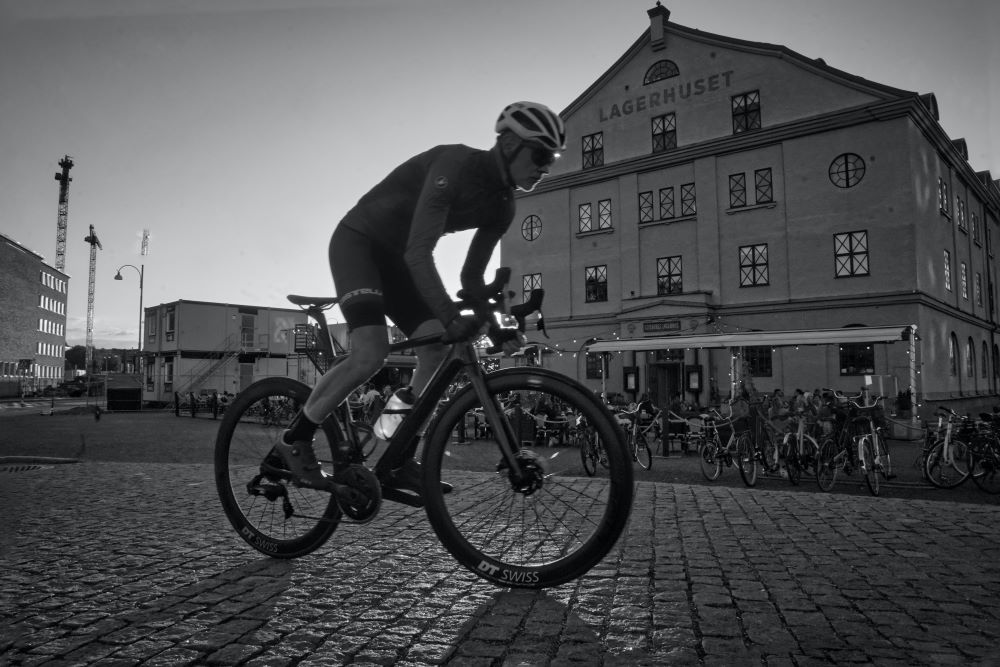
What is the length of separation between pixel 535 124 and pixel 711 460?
920cm

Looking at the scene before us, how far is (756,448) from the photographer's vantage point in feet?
34.4

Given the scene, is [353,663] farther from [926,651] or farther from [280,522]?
[926,651]

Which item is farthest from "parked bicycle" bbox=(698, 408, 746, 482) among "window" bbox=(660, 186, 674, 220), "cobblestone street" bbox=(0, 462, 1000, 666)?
"window" bbox=(660, 186, 674, 220)

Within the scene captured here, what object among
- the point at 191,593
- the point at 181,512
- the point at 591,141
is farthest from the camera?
the point at 591,141

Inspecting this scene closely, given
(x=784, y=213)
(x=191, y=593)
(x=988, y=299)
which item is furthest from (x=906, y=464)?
(x=988, y=299)

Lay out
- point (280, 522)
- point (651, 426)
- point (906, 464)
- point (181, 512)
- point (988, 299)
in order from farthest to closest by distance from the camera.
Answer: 1. point (988, 299)
2. point (651, 426)
3. point (906, 464)
4. point (181, 512)
5. point (280, 522)

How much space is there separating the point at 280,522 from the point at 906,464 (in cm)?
1361

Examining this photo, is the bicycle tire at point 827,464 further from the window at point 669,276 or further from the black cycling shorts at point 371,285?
the window at point 669,276

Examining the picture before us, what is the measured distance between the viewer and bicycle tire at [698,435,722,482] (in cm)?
1088

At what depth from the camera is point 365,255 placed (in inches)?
126

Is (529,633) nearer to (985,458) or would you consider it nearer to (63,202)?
(985,458)

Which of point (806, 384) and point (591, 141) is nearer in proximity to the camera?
point (806, 384)

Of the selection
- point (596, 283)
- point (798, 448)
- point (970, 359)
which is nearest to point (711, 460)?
point (798, 448)

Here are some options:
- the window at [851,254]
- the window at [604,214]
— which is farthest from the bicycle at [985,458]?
the window at [604,214]
